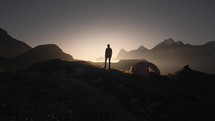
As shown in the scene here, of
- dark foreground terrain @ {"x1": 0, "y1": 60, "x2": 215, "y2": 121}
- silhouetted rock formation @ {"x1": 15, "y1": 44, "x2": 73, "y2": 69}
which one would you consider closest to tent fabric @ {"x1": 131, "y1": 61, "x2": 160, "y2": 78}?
dark foreground terrain @ {"x1": 0, "y1": 60, "x2": 215, "y2": 121}

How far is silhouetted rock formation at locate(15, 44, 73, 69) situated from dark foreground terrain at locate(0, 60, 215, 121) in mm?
90843

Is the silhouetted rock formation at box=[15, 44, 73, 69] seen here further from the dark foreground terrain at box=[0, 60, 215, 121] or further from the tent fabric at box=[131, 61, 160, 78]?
the dark foreground terrain at box=[0, 60, 215, 121]

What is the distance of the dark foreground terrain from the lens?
728 inches

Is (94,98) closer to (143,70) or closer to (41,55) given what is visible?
(143,70)

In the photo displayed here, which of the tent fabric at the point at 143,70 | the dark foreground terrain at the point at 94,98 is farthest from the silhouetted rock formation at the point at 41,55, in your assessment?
the dark foreground terrain at the point at 94,98

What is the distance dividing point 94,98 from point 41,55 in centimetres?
11977

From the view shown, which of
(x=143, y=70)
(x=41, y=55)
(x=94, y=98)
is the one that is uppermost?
(x=41, y=55)

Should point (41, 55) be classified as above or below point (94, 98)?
above

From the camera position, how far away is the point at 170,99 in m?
28.0

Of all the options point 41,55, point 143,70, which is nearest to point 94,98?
point 143,70

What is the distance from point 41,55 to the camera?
5394 inches

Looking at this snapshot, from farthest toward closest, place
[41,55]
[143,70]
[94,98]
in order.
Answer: [41,55], [143,70], [94,98]

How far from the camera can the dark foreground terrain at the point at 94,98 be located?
60.7ft

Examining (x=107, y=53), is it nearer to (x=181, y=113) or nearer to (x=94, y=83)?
(x=94, y=83)
